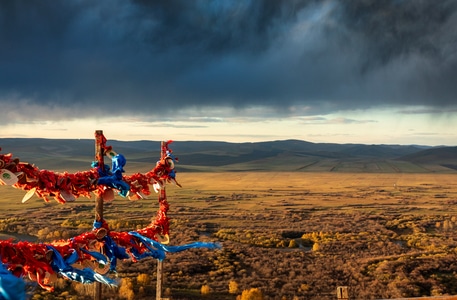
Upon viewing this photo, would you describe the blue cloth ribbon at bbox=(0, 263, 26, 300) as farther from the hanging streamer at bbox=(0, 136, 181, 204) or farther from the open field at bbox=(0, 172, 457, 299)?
the open field at bbox=(0, 172, 457, 299)

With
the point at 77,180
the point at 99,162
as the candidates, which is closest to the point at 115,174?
the point at 99,162

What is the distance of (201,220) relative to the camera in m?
42.2

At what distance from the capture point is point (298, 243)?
31.1 metres

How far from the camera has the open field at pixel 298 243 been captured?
19.5 m

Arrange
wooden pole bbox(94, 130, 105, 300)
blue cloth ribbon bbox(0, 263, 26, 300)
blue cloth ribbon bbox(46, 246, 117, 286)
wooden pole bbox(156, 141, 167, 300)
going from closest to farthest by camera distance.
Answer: blue cloth ribbon bbox(0, 263, 26, 300), blue cloth ribbon bbox(46, 246, 117, 286), wooden pole bbox(94, 130, 105, 300), wooden pole bbox(156, 141, 167, 300)

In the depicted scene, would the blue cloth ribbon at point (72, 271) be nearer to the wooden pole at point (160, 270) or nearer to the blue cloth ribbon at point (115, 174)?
the blue cloth ribbon at point (115, 174)

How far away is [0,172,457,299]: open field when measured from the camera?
63.9 feet

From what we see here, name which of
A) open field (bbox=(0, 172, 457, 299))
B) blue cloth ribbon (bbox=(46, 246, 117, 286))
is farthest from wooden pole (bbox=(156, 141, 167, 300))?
open field (bbox=(0, 172, 457, 299))

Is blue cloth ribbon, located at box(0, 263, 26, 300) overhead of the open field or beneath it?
overhead

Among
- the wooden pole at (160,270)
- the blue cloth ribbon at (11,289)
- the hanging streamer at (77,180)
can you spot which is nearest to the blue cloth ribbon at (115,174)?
the hanging streamer at (77,180)

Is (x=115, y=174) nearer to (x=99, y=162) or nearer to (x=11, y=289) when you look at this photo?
(x=99, y=162)

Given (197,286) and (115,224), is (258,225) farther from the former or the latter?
(197,286)

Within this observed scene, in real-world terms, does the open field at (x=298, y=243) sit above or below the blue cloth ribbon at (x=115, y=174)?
below

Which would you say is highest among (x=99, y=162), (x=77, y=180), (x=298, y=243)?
(x=99, y=162)
